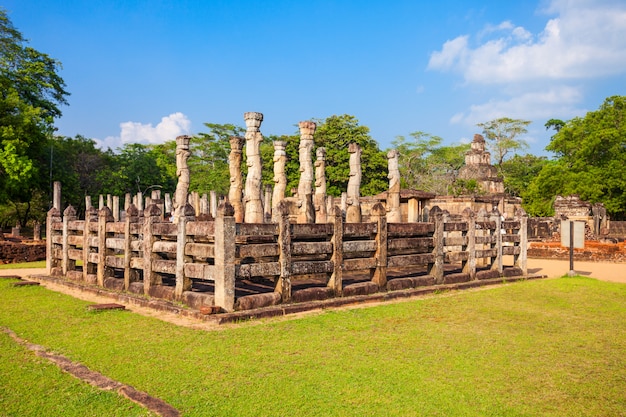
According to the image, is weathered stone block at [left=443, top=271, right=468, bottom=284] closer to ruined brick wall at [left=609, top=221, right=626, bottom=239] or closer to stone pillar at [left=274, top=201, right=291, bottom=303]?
stone pillar at [left=274, top=201, right=291, bottom=303]

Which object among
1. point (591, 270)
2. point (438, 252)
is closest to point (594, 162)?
point (591, 270)

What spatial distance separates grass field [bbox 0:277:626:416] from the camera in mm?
4762

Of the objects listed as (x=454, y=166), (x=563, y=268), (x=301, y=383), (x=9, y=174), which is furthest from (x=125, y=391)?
(x=454, y=166)

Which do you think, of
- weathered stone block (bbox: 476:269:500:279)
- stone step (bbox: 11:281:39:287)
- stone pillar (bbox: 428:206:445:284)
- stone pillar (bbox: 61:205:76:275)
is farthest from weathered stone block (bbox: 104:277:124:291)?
weathered stone block (bbox: 476:269:500:279)

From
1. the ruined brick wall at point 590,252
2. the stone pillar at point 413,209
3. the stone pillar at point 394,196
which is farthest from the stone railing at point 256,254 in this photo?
the ruined brick wall at point 590,252

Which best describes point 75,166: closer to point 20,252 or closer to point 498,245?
point 20,252

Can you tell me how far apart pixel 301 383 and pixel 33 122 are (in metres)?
32.4

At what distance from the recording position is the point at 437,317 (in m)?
8.83

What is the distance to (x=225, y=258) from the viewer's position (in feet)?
27.9

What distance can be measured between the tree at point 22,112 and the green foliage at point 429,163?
3489 cm

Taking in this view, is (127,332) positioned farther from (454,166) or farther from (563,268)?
(454,166)

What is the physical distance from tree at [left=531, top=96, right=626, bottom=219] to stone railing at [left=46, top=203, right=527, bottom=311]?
→ 30.5 metres

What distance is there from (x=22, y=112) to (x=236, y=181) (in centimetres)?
2181

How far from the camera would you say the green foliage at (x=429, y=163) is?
59719 millimetres
